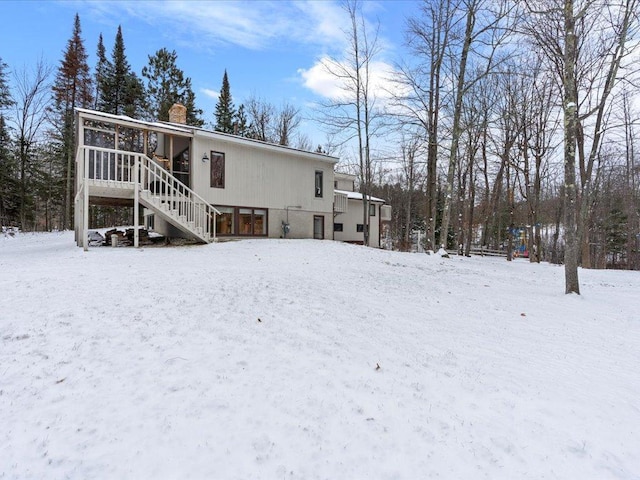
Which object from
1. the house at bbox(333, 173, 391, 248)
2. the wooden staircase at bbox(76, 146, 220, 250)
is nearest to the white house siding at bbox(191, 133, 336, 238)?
the wooden staircase at bbox(76, 146, 220, 250)

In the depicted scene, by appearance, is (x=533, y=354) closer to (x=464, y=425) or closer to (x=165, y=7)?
(x=464, y=425)

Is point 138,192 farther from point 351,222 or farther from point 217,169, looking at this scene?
point 351,222

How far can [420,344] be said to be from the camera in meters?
3.80

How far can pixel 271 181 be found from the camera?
14484 millimetres

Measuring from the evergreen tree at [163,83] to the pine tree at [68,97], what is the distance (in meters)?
4.73

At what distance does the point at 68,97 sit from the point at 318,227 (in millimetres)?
22247

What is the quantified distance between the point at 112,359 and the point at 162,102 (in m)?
26.1

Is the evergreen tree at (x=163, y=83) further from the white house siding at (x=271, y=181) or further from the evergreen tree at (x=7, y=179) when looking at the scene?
the white house siding at (x=271, y=181)

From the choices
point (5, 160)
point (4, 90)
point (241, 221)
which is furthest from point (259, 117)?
point (241, 221)

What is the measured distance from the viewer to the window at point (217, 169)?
42.6 feet

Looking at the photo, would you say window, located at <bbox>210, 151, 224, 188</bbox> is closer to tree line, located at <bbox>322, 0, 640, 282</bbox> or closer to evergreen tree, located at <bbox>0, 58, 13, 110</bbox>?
tree line, located at <bbox>322, 0, 640, 282</bbox>

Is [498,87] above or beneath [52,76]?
beneath

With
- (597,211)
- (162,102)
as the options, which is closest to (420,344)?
(162,102)

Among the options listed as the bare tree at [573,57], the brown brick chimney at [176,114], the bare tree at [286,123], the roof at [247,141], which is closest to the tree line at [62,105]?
the bare tree at [286,123]
